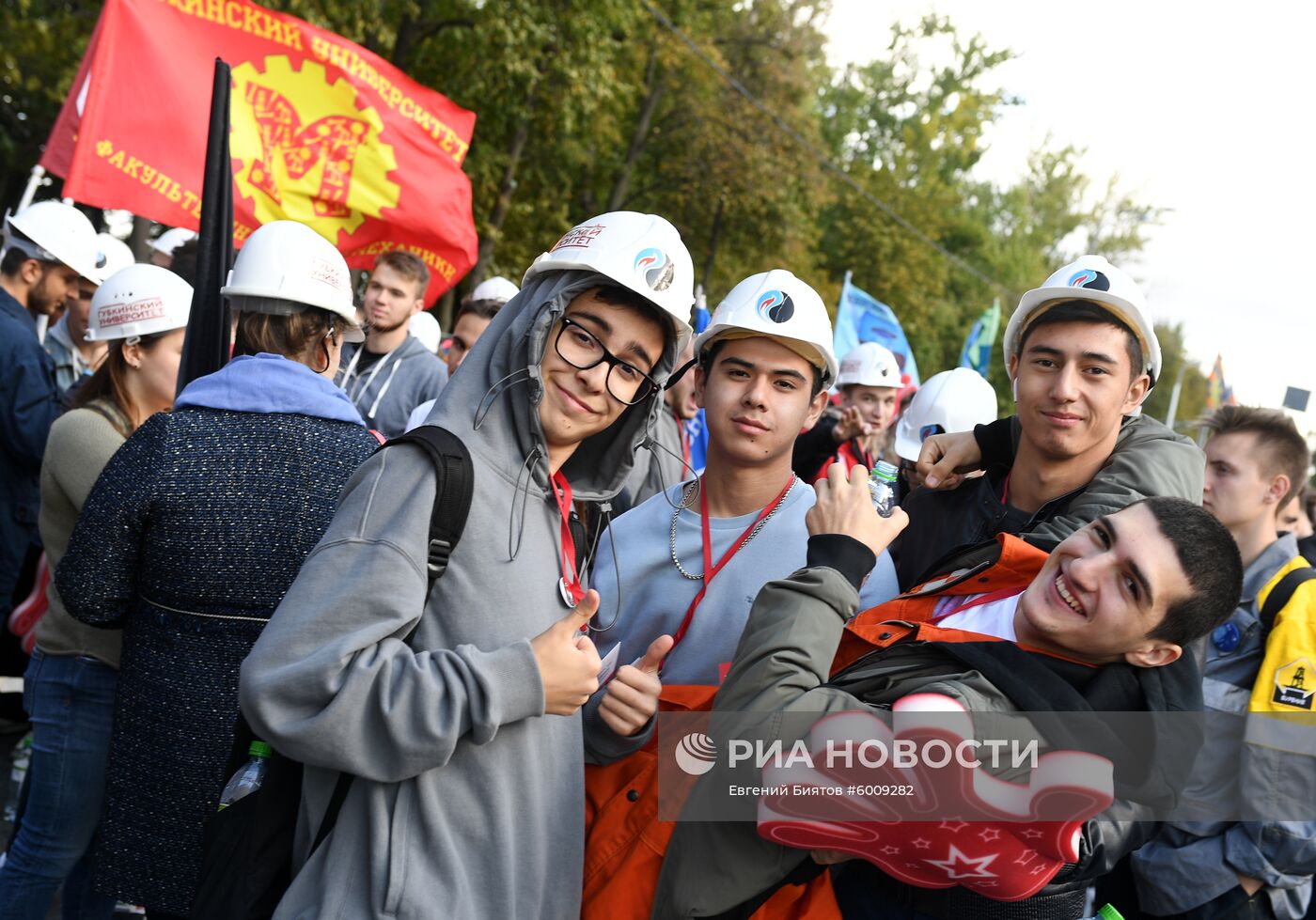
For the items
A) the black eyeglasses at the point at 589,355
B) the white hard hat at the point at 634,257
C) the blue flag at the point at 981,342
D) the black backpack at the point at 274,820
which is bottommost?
the black backpack at the point at 274,820

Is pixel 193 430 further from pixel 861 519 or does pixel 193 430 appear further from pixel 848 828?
pixel 848 828

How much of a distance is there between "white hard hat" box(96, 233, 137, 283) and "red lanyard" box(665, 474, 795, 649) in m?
4.15

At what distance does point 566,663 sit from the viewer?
196cm

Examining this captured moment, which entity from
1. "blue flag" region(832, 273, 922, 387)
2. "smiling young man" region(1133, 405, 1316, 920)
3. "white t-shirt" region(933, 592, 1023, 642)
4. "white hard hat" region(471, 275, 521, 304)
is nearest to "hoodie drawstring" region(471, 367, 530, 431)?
"white t-shirt" region(933, 592, 1023, 642)

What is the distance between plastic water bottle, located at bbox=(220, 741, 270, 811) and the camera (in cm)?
209

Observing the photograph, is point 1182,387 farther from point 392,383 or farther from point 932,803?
point 932,803

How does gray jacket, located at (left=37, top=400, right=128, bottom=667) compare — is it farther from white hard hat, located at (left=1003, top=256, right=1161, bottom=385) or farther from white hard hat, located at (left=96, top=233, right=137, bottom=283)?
white hard hat, located at (left=1003, top=256, right=1161, bottom=385)

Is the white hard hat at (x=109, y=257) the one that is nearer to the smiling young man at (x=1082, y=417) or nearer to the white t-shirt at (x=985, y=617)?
the smiling young man at (x=1082, y=417)

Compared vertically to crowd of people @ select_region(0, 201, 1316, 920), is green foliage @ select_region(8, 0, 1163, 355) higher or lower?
higher

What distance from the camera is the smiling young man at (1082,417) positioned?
264 centimetres

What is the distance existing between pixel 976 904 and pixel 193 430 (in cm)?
211

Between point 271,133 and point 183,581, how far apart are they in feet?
14.1

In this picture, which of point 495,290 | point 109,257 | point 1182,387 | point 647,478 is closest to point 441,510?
point 647,478

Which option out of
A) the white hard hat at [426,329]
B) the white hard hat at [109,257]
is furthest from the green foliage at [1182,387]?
the white hard hat at [109,257]
